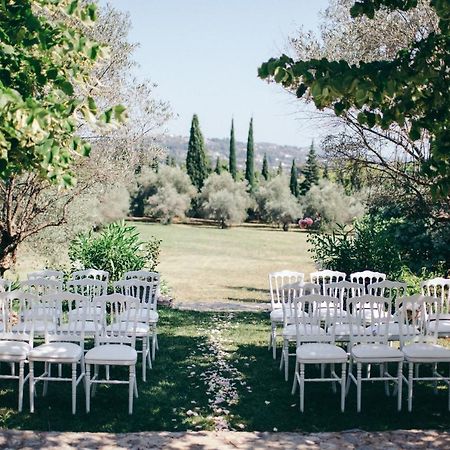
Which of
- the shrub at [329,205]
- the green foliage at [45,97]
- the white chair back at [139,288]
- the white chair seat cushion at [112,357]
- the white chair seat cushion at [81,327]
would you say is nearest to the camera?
the green foliage at [45,97]

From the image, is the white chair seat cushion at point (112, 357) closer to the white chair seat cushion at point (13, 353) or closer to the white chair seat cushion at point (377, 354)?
the white chair seat cushion at point (13, 353)

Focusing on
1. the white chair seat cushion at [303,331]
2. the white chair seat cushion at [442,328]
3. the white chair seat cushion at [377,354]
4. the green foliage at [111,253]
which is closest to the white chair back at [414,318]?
the white chair seat cushion at [442,328]

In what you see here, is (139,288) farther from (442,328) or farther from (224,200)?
(224,200)

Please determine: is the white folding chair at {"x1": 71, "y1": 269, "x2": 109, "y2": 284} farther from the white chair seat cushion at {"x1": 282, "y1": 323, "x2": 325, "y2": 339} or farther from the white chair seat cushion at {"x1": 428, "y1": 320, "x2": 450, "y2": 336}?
the white chair seat cushion at {"x1": 428, "y1": 320, "x2": 450, "y2": 336}

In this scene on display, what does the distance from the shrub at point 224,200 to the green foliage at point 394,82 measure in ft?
145

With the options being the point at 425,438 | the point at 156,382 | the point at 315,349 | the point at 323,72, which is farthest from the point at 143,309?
the point at 323,72

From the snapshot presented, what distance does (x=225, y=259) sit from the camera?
30.8 meters

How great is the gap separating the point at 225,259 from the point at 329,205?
1726cm

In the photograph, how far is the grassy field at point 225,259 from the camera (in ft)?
65.4

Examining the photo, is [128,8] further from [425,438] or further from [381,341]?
[425,438]

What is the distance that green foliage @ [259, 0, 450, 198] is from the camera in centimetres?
509

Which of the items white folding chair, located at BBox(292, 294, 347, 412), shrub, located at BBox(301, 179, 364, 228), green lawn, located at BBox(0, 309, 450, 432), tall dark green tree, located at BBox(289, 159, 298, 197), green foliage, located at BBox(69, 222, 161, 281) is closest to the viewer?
green lawn, located at BBox(0, 309, 450, 432)

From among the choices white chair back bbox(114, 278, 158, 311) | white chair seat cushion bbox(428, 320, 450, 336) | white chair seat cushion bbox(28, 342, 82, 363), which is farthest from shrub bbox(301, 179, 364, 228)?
white chair seat cushion bbox(28, 342, 82, 363)

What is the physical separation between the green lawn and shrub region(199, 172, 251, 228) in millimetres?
40960
